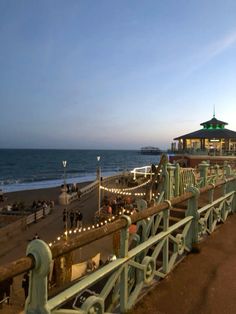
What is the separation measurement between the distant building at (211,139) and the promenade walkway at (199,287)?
2556 centimetres

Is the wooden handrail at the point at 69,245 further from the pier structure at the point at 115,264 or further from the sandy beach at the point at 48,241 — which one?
the sandy beach at the point at 48,241

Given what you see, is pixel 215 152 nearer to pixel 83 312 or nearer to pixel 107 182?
pixel 107 182

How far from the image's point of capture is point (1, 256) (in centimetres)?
1623

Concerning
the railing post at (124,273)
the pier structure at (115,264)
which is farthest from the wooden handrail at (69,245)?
the railing post at (124,273)

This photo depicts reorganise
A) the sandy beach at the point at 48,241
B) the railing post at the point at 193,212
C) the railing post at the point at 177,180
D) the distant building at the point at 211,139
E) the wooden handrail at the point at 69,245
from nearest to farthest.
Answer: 1. the wooden handrail at the point at 69,245
2. the railing post at the point at 193,212
3. the railing post at the point at 177,180
4. the sandy beach at the point at 48,241
5. the distant building at the point at 211,139

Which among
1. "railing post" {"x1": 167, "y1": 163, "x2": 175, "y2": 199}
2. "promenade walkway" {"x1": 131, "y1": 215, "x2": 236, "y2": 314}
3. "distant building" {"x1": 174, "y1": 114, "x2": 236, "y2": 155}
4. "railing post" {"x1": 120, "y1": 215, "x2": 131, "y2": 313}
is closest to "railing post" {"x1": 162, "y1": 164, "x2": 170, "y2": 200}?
"railing post" {"x1": 167, "y1": 163, "x2": 175, "y2": 199}

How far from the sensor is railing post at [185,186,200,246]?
5.46 metres

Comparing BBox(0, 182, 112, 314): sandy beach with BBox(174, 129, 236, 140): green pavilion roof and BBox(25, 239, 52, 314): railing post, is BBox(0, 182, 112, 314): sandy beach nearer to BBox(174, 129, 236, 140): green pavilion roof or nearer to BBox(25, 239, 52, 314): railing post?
BBox(25, 239, 52, 314): railing post

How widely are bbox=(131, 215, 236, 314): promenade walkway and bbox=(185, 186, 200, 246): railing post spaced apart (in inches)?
10.4

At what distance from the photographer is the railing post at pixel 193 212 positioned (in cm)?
546

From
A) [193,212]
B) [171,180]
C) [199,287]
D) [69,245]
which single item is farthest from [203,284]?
[171,180]

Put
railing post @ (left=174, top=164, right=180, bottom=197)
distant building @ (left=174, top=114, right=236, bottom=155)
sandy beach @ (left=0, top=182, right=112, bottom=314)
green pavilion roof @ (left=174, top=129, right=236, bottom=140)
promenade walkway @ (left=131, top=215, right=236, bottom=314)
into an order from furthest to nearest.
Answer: distant building @ (left=174, top=114, right=236, bottom=155) < green pavilion roof @ (left=174, top=129, right=236, bottom=140) < sandy beach @ (left=0, top=182, right=112, bottom=314) < railing post @ (left=174, top=164, right=180, bottom=197) < promenade walkway @ (left=131, top=215, right=236, bottom=314)

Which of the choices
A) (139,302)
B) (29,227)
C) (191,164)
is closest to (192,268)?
(139,302)

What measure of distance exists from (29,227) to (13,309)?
534 inches
